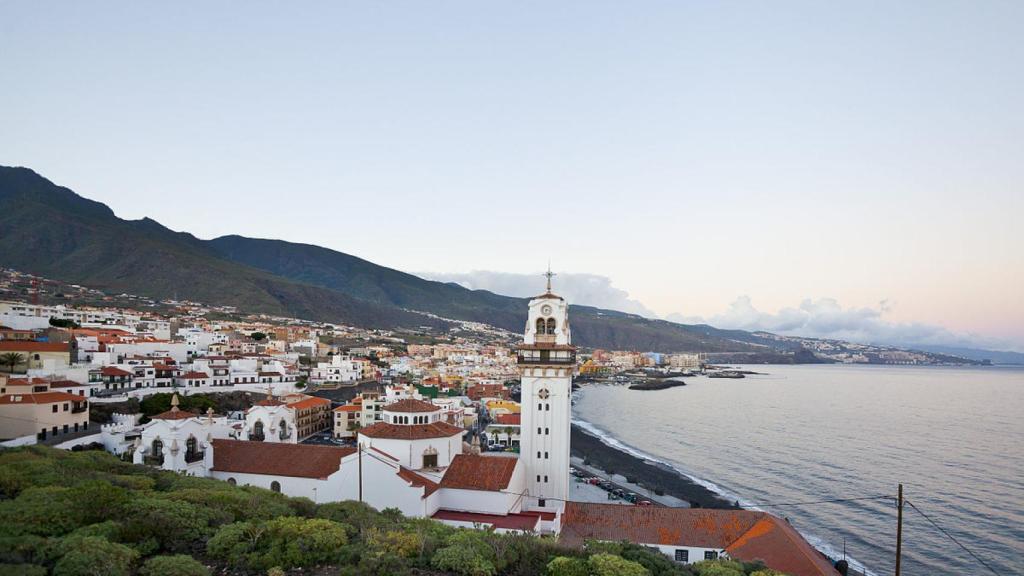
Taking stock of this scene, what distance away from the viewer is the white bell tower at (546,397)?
24.3 meters

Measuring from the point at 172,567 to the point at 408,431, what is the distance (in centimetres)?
1385

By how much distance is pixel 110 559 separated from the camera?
9812 mm

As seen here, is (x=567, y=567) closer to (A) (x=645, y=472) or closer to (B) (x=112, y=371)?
(A) (x=645, y=472)

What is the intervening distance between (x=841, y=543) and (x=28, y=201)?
228 metres

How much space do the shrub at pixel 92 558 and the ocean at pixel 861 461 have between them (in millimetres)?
29939

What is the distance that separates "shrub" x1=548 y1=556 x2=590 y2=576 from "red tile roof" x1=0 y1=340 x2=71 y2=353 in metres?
41.3

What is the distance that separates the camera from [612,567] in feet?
37.2

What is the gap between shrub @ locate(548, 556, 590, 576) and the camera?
11242 millimetres

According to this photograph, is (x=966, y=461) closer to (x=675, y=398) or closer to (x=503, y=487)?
(x=503, y=487)

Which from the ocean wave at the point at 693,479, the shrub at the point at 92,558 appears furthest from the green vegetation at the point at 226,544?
the ocean wave at the point at 693,479

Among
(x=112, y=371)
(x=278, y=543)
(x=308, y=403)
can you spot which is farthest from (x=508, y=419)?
(x=278, y=543)

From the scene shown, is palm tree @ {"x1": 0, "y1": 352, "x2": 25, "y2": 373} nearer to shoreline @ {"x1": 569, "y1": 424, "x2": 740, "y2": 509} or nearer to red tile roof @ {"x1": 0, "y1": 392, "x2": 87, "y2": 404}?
red tile roof @ {"x1": 0, "y1": 392, "x2": 87, "y2": 404}

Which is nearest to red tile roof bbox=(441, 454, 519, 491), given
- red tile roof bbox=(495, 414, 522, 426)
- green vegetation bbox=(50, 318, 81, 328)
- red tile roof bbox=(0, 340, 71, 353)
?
red tile roof bbox=(0, 340, 71, 353)

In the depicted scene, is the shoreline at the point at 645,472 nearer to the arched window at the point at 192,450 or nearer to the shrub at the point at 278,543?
the arched window at the point at 192,450
